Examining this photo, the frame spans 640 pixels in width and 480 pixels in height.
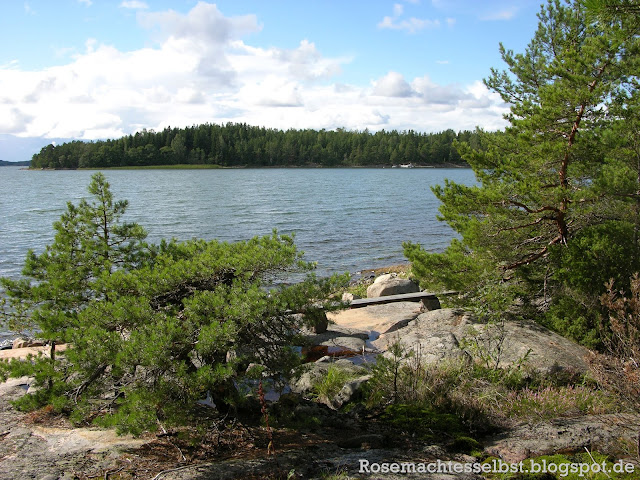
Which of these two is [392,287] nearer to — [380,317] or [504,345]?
[380,317]

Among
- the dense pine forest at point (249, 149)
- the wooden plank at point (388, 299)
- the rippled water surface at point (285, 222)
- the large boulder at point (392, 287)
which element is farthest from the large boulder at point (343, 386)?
the dense pine forest at point (249, 149)

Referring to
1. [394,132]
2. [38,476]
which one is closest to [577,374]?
[38,476]

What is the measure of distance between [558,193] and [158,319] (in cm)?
804

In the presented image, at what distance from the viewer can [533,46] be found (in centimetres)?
1169

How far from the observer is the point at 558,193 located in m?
9.77

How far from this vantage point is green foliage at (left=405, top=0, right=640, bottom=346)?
372 inches

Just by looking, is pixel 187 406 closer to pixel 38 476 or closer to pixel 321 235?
pixel 38 476

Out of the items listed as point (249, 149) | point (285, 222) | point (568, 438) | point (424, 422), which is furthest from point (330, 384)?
point (249, 149)

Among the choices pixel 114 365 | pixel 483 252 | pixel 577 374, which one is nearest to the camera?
pixel 114 365

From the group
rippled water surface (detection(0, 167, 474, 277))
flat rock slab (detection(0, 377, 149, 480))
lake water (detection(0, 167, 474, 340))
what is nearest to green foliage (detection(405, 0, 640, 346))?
flat rock slab (detection(0, 377, 149, 480))

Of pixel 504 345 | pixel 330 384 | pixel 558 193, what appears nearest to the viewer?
pixel 330 384

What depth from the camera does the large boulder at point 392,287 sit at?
16750mm

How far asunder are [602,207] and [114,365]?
919cm

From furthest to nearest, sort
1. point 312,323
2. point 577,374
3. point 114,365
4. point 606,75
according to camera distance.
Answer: point 606,75 < point 577,374 < point 312,323 < point 114,365
